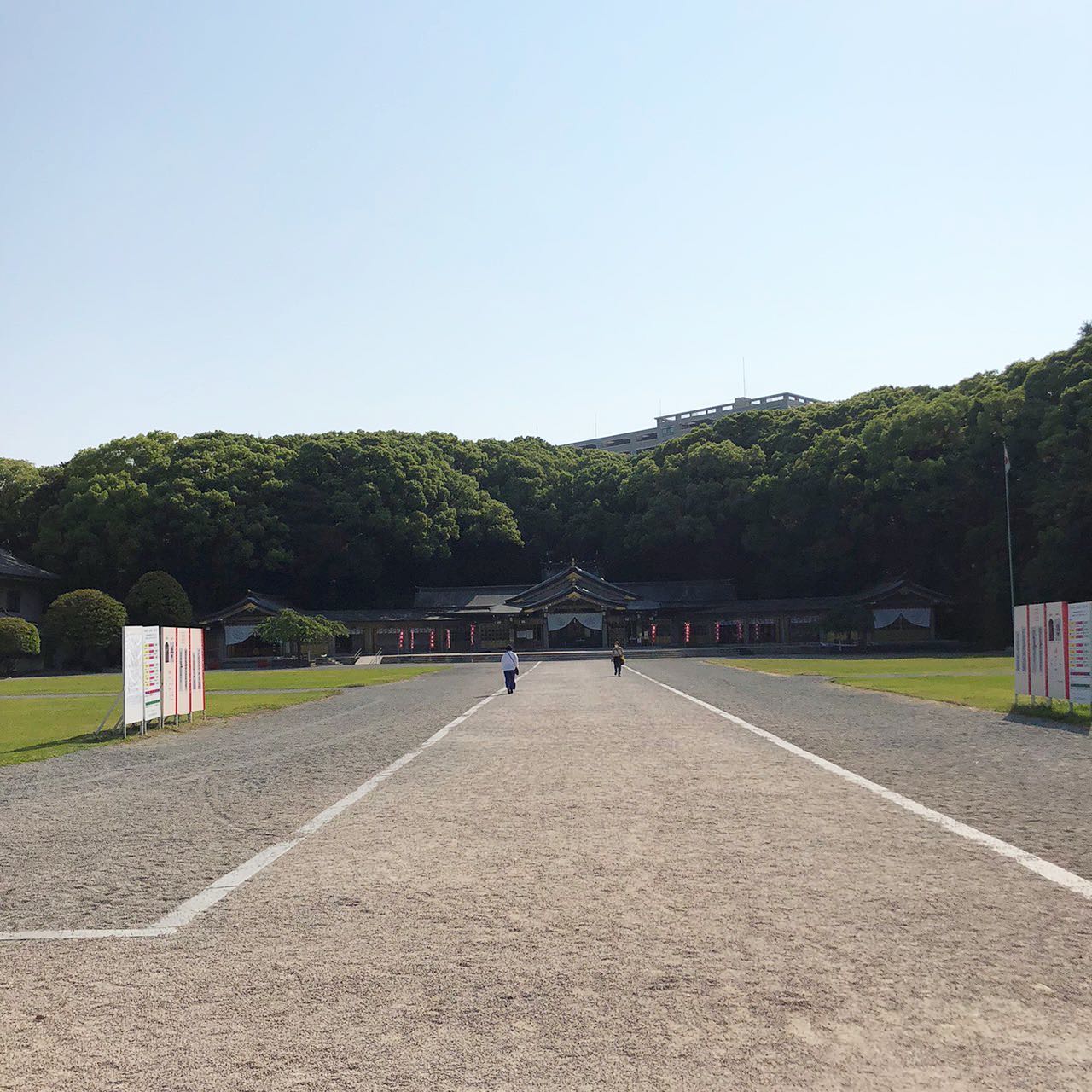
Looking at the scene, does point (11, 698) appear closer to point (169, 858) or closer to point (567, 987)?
point (169, 858)

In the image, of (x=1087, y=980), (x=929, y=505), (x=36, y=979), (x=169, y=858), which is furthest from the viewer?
(x=929, y=505)

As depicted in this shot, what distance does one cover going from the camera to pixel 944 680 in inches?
1211

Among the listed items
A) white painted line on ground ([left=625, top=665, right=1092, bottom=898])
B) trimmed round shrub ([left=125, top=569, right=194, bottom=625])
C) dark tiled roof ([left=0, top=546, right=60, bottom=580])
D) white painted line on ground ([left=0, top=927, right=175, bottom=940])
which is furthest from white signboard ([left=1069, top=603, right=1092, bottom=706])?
dark tiled roof ([left=0, top=546, right=60, bottom=580])

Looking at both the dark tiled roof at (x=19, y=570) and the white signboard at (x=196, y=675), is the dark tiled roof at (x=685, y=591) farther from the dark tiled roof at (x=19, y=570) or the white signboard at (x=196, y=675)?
the white signboard at (x=196, y=675)

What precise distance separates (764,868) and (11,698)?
30.1m

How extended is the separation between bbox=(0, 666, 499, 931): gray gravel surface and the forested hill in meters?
48.2

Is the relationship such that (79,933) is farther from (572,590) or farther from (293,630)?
(572,590)

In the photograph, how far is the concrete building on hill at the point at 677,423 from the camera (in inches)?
5281

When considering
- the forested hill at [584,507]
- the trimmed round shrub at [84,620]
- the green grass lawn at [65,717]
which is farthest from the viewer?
the forested hill at [584,507]

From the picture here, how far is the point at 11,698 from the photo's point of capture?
31.0 meters

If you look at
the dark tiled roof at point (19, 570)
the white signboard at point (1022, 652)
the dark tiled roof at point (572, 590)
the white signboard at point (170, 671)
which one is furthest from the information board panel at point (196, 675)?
the dark tiled roof at point (572, 590)

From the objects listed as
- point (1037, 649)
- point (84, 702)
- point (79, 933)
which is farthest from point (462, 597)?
point (79, 933)

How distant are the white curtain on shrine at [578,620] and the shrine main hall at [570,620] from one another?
61 millimetres

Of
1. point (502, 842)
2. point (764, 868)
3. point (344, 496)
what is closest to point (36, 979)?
point (502, 842)
